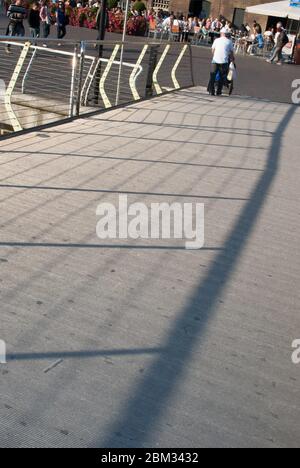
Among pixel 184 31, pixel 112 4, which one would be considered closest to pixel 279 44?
pixel 184 31

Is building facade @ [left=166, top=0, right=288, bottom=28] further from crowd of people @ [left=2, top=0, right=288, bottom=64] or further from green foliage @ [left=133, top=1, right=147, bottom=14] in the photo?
green foliage @ [left=133, top=1, right=147, bottom=14]

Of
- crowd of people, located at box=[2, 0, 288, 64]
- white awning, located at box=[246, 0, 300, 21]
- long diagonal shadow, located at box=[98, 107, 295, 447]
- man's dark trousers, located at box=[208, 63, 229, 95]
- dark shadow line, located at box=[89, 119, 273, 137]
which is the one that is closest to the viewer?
long diagonal shadow, located at box=[98, 107, 295, 447]

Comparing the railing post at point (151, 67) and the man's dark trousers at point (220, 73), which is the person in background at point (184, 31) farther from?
the railing post at point (151, 67)

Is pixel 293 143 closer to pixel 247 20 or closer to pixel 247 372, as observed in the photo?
pixel 247 372

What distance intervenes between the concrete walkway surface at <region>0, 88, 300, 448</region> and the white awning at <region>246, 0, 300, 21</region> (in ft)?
70.9

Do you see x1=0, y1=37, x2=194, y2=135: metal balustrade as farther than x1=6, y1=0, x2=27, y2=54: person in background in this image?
No

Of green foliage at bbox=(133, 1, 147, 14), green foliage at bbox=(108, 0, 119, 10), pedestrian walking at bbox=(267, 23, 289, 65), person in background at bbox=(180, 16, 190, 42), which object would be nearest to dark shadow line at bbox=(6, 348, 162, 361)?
pedestrian walking at bbox=(267, 23, 289, 65)

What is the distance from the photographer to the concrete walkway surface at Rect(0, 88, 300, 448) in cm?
302

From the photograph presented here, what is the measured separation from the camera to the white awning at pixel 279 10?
2705 centimetres

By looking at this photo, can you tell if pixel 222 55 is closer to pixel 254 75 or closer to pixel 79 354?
pixel 254 75

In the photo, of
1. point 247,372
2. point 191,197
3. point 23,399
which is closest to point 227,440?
point 247,372

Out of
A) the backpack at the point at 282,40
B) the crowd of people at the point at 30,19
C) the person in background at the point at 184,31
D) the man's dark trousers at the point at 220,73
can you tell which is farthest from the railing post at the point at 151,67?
the person in background at the point at 184,31

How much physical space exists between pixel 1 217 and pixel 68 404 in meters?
2.42

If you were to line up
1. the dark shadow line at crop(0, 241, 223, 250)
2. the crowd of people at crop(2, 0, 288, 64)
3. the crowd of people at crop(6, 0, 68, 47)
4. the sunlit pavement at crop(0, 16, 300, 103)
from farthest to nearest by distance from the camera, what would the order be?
the crowd of people at crop(2, 0, 288, 64), the crowd of people at crop(6, 0, 68, 47), the sunlit pavement at crop(0, 16, 300, 103), the dark shadow line at crop(0, 241, 223, 250)
